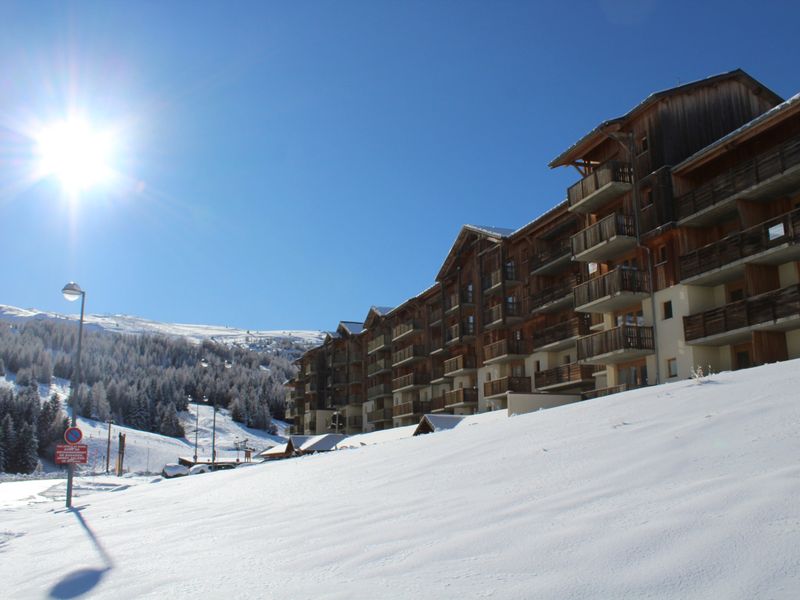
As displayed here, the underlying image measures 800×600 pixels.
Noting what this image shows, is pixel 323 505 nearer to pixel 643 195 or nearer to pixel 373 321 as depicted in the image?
pixel 643 195

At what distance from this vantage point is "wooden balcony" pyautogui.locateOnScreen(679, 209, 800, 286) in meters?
24.9

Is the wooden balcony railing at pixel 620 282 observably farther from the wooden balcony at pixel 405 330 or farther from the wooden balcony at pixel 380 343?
the wooden balcony at pixel 380 343

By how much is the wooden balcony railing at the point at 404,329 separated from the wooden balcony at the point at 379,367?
3618 mm

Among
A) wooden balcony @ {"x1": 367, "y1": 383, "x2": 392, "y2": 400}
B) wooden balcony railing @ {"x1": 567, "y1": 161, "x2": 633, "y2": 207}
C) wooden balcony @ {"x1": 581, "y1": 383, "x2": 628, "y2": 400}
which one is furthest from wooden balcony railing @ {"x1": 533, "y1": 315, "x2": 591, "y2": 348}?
wooden balcony @ {"x1": 367, "y1": 383, "x2": 392, "y2": 400}

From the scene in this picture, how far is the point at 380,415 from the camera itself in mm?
69250

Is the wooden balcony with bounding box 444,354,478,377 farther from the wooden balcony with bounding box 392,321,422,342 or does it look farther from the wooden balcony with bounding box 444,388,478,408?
the wooden balcony with bounding box 392,321,422,342

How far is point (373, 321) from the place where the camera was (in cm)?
7456

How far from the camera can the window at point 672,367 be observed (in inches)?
1173

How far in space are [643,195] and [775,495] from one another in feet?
90.8

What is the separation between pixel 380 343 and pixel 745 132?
156ft

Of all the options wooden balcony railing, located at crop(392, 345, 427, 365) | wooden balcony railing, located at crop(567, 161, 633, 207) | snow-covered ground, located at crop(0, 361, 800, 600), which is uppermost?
wooden balcony railing, located at crop(567, 161, 633, 207)

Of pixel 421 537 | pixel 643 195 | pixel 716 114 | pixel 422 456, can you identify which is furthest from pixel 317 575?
pixel 716 114

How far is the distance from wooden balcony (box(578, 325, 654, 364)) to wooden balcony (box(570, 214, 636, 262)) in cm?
386

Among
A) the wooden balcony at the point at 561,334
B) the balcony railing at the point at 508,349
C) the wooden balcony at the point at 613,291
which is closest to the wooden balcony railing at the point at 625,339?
the wooden balcony at the point at 613,291
